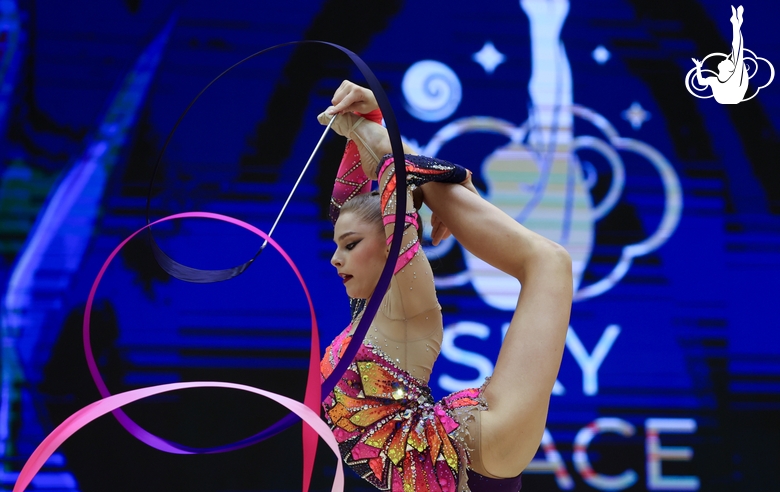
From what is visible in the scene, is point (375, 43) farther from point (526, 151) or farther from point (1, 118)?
point (1, 118)

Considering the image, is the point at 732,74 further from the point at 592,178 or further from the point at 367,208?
the point at 367,208

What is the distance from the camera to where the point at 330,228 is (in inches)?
136

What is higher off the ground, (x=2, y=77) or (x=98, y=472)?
(x=2, y=77)

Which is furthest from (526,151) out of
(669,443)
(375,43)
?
(669,443)

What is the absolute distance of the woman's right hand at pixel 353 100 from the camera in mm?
1747

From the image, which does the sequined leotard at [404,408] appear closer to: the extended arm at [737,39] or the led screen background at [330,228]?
the led screen background at [330,228]

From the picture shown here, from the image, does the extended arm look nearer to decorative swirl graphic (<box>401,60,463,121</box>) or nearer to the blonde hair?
decorative swirl graphic (<box>401,60,463,121</box>)

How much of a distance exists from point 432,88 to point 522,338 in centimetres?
225

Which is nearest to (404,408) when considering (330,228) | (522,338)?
(522,338)

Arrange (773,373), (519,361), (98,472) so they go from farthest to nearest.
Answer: (773,373)
(98,472)
(519,361)

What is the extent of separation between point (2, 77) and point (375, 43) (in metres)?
1.79

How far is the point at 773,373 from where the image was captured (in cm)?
361

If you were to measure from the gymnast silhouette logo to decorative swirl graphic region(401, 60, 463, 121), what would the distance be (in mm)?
1192

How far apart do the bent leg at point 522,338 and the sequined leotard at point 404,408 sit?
0.19ft
